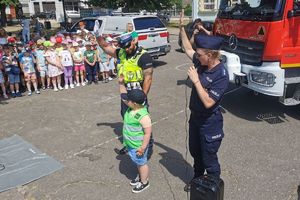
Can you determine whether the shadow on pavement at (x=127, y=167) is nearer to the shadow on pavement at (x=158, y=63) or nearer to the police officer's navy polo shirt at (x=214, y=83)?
the police officer's navy polo shirt at (x=214, y=83)

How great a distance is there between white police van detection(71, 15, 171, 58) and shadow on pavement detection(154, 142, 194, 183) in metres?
6.59

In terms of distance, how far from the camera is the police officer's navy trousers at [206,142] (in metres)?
3.49

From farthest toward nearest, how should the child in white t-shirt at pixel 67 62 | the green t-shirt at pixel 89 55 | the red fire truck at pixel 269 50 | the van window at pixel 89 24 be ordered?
the van window at pixel 89 24 → the green t-shirt at pixel 89 55 → the child in white t-shirt at pixel 67 62 → the red fire truck at pixel 269 50

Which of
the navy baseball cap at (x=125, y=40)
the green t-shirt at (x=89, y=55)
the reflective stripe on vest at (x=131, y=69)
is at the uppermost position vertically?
the navy baseball cap at (x=125, y=40)

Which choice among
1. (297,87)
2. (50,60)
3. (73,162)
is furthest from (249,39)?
(50,60)

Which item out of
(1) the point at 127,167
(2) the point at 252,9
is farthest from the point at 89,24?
(1) the point at 127,167

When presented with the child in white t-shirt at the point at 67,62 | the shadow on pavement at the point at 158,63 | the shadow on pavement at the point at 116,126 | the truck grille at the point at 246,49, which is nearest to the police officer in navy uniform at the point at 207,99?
the shadow on pavement at the point at 116,126

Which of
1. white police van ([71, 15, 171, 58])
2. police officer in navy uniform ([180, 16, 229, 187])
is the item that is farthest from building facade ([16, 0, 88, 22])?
police officer in navy uniform ([180, 16, 229, 187])

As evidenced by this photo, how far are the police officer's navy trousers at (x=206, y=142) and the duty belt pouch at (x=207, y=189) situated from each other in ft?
2.33

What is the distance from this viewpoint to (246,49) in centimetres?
642

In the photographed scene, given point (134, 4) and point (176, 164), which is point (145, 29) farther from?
point (134, 4)

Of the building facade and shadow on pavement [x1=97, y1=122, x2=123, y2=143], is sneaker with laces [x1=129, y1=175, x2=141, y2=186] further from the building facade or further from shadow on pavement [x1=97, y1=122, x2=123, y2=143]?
the building facade

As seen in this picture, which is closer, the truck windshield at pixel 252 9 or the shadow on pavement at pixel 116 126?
the truck windshield at pixel 252 9

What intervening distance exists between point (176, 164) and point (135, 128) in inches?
53.0
